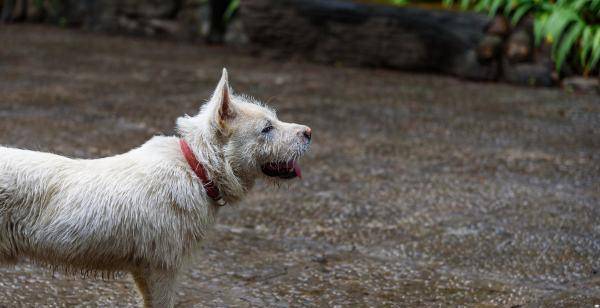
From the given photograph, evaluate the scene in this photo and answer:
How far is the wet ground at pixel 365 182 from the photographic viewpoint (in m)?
3.91

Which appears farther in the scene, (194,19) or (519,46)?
(194,19)

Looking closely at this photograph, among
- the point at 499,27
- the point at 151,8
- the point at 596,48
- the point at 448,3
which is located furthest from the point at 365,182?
the point at 151,8

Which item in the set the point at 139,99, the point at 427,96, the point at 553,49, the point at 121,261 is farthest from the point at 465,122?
the point at 121,261

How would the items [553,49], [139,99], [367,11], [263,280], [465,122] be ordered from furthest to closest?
[367,11]
[553,49]
[139,99]
[465,122]
[263,280]

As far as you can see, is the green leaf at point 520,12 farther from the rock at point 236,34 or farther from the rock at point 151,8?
the rock at point 151,8

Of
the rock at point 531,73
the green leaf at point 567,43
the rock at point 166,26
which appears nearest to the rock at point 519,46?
the rock at point 531,73

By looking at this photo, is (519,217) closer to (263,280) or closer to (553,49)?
(263,280)

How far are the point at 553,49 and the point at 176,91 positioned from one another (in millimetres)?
3729

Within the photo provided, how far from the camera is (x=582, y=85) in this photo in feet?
27.3

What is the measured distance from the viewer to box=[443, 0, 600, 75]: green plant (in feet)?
26.6

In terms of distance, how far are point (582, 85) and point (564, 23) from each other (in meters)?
0.65

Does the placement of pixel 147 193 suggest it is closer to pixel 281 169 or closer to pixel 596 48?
pixel 281 169

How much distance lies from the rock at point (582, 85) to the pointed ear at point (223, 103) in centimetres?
591

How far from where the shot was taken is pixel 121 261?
3.18m
